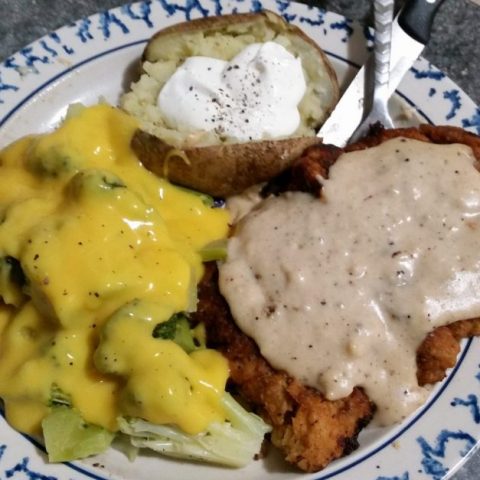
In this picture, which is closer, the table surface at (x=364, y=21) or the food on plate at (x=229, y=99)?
the food on plate at (x=229, y=99)

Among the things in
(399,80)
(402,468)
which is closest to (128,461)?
(402,468)

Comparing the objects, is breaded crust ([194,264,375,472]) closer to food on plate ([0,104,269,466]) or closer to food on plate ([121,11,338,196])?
food on plate ([0,104,269,466])

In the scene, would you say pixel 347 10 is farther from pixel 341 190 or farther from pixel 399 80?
pixel 341 190

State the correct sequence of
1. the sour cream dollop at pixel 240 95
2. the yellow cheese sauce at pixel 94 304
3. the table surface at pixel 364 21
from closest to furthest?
the yellow cheese sauce at pixel 94 304, the sour cream dollop at pixel 240 95, the table surface at pixel 364 21

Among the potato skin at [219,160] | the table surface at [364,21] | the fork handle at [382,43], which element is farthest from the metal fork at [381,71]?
the table surface at [364,21]

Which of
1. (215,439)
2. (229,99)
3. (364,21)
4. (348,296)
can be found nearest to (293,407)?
(215,439)

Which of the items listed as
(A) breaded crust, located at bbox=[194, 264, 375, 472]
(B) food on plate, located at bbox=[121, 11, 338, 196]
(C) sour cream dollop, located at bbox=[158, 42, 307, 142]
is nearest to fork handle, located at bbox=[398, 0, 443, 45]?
(B) food on plate, located at bbox=[121, 11, 338, 196]

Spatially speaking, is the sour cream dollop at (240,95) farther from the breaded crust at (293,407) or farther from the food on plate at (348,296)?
the breaded crust at (293,407)
